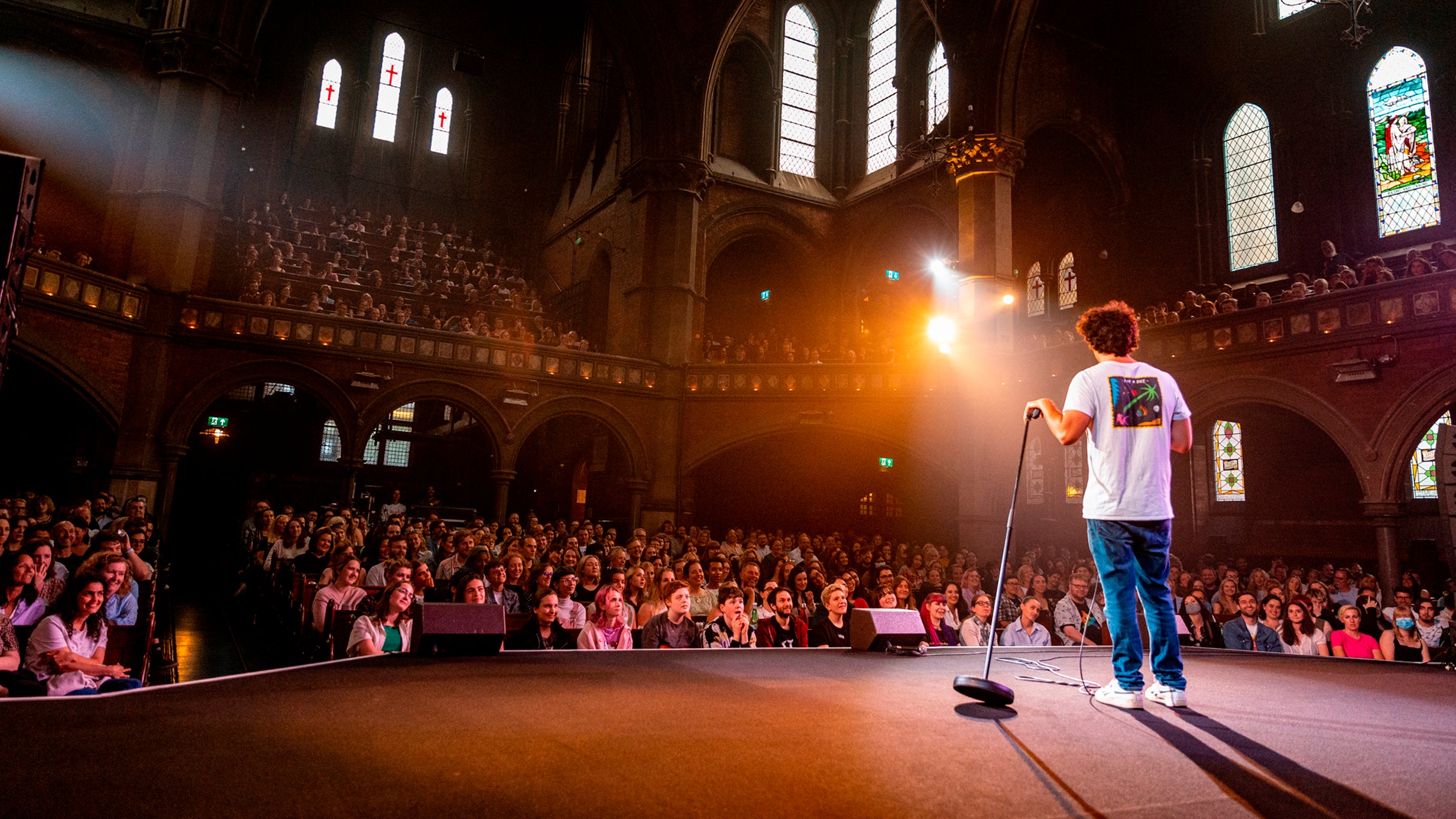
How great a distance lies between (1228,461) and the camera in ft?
58.6

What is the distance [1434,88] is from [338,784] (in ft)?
70.2

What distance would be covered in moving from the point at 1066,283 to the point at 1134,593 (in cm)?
2085

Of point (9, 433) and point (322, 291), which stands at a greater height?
point (322, 291)

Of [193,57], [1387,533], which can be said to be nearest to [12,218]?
[1387,533]

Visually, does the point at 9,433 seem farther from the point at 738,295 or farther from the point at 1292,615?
the point at 1292,615

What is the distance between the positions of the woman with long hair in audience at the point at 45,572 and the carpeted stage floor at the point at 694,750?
3700mm

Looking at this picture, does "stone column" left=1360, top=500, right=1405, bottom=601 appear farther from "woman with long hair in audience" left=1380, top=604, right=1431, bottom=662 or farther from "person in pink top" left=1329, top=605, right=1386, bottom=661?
"person in pink top" left=1329, top=605, right=1386, bottom=661

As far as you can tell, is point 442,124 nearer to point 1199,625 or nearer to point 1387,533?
point 1199,625

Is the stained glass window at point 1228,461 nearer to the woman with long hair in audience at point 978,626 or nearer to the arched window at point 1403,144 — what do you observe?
the arched window at point 1403,144

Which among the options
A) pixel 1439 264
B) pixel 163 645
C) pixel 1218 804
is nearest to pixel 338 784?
pixel 1218 804

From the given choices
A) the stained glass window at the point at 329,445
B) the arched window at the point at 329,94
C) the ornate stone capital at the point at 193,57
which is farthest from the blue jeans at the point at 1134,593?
the arched window at the point at 329,94

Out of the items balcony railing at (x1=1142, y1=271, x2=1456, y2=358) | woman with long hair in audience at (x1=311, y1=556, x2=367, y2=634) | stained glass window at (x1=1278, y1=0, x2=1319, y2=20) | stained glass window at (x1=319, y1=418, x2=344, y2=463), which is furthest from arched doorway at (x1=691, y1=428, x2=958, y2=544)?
woman with long hair in audience at (x1=311, y1=556, x2=367, y2=634)

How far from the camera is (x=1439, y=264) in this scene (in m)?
12.7

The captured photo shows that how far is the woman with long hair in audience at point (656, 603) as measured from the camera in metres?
6.83
